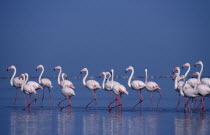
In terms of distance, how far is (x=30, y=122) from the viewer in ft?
39.1

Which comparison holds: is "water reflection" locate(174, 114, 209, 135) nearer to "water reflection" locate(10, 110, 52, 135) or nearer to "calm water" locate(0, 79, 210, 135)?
"calm water" locate(0, 79, 210, 135)

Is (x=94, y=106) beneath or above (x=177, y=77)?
beneath

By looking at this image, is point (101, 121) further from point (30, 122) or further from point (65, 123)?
point (30, 122)

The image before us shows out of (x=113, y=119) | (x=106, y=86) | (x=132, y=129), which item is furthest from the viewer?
(x=106, y=86)

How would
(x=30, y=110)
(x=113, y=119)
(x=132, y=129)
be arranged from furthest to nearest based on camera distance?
(x=30, y=110), (x=113, y=119), (x=132, y=129)

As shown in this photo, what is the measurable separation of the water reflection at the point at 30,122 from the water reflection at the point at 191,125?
3.07 metres

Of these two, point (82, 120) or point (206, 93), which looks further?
point (206, 93)

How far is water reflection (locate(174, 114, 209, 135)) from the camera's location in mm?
10367

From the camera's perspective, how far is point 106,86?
16906 mm

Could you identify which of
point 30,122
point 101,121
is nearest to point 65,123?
point 30,122

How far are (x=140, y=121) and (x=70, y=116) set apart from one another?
7.62 feet

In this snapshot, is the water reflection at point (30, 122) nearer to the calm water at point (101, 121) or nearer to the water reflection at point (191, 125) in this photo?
the calm water at point (101, 121)

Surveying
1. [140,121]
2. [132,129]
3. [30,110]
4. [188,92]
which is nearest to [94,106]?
[30,110]

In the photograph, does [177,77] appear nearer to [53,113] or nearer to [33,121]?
[53,113]
